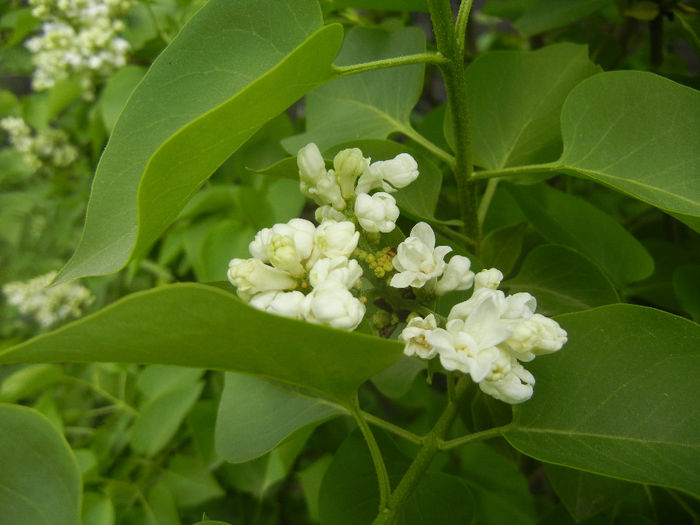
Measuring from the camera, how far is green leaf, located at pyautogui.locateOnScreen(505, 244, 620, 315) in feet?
1.91

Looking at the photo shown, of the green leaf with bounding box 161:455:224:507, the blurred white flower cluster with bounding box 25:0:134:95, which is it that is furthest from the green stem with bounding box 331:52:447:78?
the blurred white flower cluster with bounding box 25:0:134:95

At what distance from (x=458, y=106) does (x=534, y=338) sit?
23 centimetres

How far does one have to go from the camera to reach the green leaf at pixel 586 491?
56 cm

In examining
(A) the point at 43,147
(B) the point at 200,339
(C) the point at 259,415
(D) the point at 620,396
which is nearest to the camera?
(B) the point at 200,339

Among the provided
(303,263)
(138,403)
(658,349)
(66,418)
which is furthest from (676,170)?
(66,418)

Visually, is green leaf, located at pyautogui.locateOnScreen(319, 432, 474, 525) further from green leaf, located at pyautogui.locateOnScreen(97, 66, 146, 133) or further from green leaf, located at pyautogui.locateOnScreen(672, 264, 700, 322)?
green leaf, located at pyautogui.locateOnScreen(97, 66, 146, 133)

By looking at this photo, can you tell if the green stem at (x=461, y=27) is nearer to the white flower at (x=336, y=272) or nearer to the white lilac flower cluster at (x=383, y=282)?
the white lilac flower cluster at (x=383, y=282)

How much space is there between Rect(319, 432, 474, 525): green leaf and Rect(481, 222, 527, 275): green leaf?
221 millimetres

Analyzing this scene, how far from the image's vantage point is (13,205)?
188cm

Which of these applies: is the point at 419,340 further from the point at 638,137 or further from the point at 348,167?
the point at 638,137

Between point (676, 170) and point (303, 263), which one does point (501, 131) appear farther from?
point (303, 263)

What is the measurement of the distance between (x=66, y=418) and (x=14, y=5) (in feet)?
4.18

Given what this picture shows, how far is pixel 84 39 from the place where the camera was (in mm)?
1232

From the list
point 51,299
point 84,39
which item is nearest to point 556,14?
point 84,39
